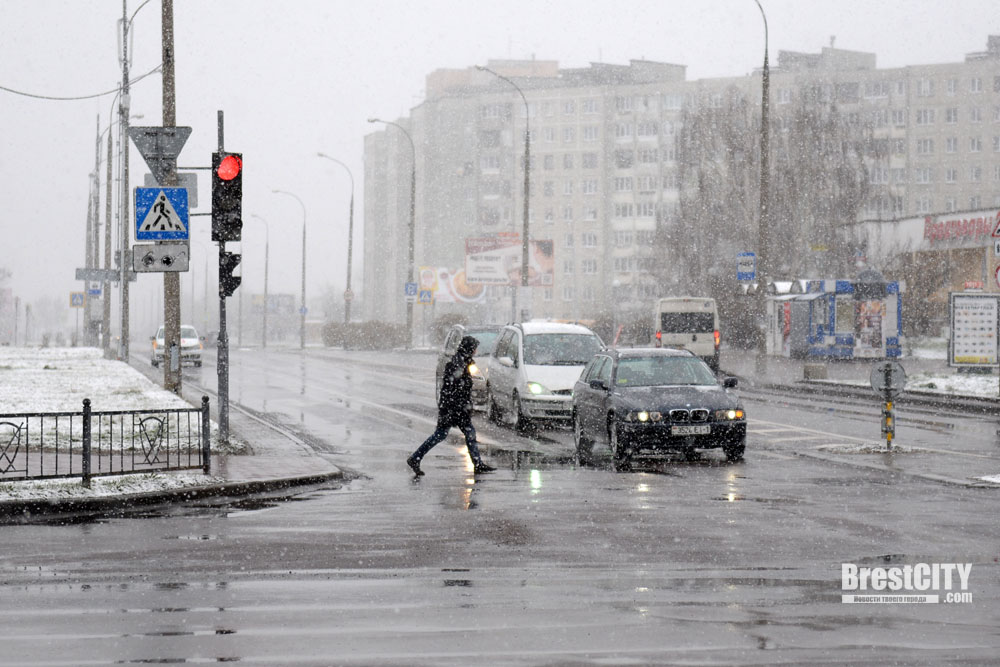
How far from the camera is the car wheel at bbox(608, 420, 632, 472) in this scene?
15648 mm

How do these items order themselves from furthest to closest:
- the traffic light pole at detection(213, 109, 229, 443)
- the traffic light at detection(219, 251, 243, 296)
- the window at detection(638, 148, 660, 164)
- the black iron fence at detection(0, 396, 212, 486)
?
the window at detection(638, 148, 660, 164), the traffic light pole at detection(213, 109, 229, 443), the traffic light at detection(219, 251, 243, 296), the black iron fence at detection(0, 396, 212, 486)

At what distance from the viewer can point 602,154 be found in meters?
128

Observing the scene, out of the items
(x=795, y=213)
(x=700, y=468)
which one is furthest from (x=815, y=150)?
(x=700, y=468)

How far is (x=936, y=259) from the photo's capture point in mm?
54500

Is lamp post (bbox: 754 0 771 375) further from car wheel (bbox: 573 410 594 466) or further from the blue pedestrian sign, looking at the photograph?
the blue pedestrian sign

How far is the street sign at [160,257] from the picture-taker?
15391 mm

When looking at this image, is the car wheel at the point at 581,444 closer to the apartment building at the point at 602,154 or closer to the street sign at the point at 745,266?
the street sign at the point at 745,266

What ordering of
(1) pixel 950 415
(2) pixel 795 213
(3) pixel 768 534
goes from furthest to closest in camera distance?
(2) pixel 795 213 → (1) pixel 950 415 → (3) pixel 768 534

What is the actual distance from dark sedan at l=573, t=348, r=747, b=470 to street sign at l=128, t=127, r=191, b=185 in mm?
6247

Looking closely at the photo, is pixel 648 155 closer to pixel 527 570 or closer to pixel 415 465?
pixel 415 465

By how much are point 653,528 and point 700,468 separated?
16.7ft

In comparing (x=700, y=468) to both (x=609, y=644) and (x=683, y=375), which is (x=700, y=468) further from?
(x=609, y=644)

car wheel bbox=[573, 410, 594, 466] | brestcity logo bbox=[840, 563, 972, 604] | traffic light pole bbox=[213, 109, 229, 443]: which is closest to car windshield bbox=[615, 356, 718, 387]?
car wheel bbox=[573, 410, 594, 466]

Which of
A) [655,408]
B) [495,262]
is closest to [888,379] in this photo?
[655,408]
